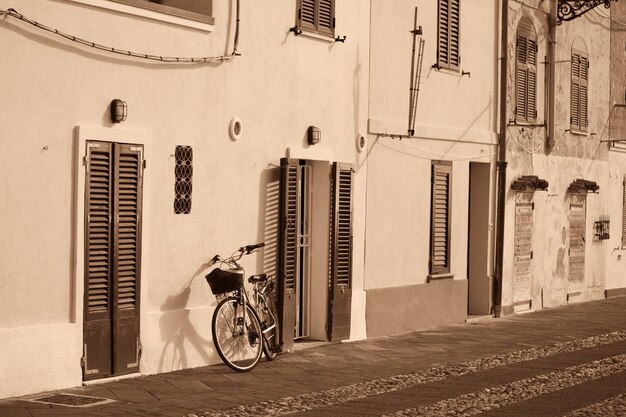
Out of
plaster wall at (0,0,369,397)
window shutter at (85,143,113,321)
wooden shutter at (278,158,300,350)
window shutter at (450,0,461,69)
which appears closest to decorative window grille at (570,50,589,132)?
window shutter at (450,0,461,69)

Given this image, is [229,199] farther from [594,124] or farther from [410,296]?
[594,124]

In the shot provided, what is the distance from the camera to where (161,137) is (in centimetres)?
1279

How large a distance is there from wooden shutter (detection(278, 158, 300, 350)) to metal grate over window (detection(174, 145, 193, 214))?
170cm

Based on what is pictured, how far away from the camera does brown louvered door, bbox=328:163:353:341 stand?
15.8 metres

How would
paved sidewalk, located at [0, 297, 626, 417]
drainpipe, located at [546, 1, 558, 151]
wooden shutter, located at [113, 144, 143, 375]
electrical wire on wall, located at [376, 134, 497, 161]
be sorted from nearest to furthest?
paved sidewalk, located at [0, 297, 626, 417]
wooden shutter, located at [113, 144, 143, 375]
electrical wire on wall, located at [376, 134, 497, 161]
drainpipe, located at [546, 1, 558, 151]

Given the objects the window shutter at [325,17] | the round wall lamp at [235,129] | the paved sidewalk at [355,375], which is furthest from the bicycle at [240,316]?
the window shutter at [325,17]

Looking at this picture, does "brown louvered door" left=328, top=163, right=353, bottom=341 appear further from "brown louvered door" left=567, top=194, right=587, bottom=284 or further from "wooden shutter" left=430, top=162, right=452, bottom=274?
"brown louvered door" left=567, top=194, right=587, bottom=284

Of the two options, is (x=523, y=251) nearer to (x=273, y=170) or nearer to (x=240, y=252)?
(x=273, y=170)

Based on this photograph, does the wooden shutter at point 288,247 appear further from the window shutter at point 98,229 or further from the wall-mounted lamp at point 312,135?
the window shutter at point 98,229

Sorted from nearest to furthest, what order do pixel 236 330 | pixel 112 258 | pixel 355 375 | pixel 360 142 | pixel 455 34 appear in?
pixel 112 258
pixel 355 375
pixel 236 330
pixel 360 142
pixel 455 34

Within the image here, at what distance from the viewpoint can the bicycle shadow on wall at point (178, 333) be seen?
42.1 ft

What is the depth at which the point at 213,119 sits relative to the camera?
534 inches

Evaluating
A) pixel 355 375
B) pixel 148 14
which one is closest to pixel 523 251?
pixel 355 375

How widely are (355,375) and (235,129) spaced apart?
3.08 m
